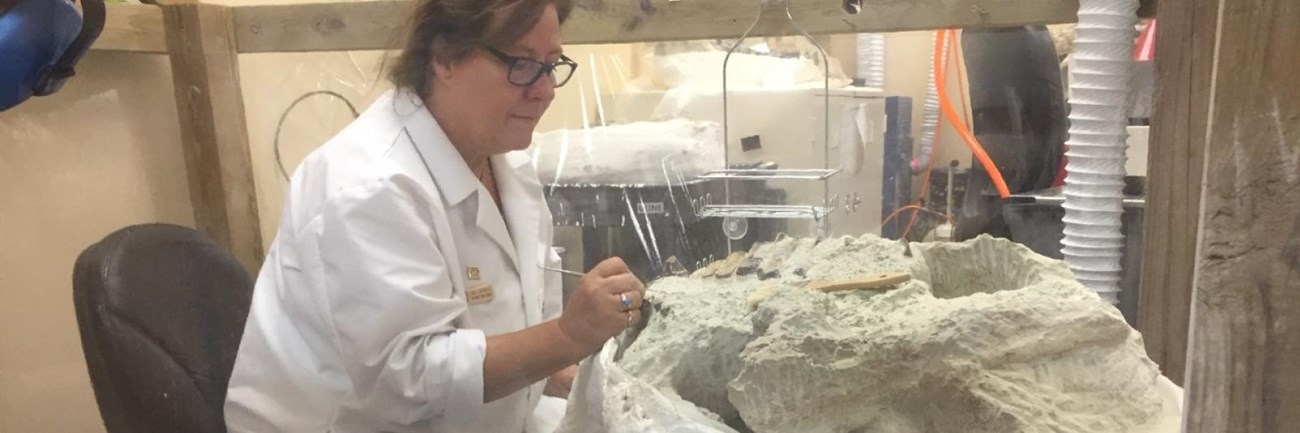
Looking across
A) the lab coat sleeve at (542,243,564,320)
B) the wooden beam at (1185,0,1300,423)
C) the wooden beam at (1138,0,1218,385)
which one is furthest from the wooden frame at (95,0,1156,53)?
the wooden beam at (1185,0,1300,423)

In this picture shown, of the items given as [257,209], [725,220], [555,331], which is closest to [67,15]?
[555,331]

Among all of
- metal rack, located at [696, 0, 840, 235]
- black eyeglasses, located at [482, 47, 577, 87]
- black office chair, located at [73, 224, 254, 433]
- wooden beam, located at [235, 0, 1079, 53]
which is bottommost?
black office chair, located at [73, 224, 254, 433]

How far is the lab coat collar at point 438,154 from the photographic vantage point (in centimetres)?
114

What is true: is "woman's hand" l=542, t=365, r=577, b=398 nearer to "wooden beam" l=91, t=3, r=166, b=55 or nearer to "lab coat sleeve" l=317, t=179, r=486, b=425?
"lab coat sleeve" l=317, t=179, r=486, b=425

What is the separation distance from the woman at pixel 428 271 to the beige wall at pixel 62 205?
0.73m

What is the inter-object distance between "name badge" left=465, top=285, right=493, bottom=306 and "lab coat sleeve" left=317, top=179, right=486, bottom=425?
0.09 metres

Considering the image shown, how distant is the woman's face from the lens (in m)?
1.10

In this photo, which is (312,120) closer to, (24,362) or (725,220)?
(24,362)

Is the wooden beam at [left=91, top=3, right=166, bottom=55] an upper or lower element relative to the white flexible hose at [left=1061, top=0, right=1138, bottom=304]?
upper

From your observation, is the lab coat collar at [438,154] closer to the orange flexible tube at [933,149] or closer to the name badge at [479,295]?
the name badge at [479,295]

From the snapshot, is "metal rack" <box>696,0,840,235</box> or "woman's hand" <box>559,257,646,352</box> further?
"metal rack" <box>696,0,840,235</box>

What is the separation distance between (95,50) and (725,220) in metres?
1.27

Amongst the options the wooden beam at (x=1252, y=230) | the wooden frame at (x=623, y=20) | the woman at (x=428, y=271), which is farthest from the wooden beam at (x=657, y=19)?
the wooden beam at (x=1252, y=230)

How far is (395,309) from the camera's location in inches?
39.9
